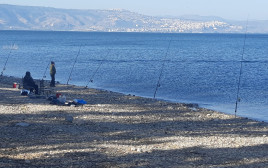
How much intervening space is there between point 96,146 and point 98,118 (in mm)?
4525

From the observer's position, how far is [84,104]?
843 inches

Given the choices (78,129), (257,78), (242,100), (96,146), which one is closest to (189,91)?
(242,100)

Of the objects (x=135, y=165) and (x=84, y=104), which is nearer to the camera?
(x=135, y=165)

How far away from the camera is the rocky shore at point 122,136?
12.0 metres

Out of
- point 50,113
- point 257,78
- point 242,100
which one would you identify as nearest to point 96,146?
point 50,113

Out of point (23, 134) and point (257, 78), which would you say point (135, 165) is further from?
point (257, 78)

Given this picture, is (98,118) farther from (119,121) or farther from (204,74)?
(204,74)

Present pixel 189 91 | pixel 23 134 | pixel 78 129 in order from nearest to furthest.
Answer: pixel 23 134
pixel 78 129
pixel 189 91

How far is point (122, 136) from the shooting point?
15.1 m

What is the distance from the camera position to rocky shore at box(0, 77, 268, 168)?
12047mm

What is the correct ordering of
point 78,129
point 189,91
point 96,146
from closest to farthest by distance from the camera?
point 96,146, point 78,129, point 189,91

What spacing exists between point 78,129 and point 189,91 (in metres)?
17.8

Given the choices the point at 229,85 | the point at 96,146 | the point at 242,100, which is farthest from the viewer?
the point at 229,85

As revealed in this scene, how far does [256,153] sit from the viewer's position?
13570 millimetres
